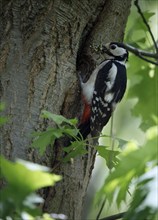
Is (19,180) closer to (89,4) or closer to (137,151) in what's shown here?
(137,151)

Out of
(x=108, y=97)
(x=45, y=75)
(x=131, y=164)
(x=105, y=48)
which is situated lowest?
(x=131, y=164)

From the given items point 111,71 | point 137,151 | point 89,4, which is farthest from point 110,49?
point 137,151

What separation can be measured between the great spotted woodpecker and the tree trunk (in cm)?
23

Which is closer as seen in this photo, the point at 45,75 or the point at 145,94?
the point at 45,75

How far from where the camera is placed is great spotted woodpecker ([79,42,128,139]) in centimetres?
360

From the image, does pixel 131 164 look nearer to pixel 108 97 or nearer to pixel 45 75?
pixel 45 75

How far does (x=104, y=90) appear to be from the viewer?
162 inches

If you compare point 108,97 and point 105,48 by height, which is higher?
point 105,48

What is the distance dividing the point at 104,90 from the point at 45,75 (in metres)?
1.07

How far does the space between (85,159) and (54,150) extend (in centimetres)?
22

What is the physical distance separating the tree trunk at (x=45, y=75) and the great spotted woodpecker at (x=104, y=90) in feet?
0.77

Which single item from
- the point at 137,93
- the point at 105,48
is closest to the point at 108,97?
the point at 137,93

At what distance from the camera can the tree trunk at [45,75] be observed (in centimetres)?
296

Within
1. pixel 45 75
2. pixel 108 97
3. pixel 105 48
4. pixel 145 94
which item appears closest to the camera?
Result: pixel 45 75
